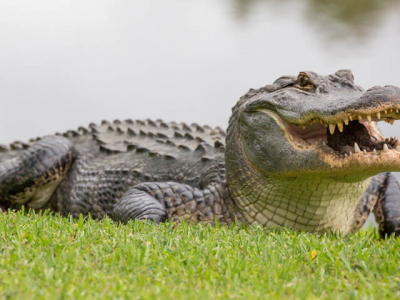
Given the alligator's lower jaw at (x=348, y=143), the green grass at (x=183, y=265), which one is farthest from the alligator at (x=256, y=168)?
the green grass at (x=183, y=265)

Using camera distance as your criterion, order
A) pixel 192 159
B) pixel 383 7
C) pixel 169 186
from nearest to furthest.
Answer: pixel 169 186
pixel 192 159
pixel 383 7

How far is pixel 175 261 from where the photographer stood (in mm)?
2770

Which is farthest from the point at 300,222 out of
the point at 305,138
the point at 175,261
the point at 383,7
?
the point at 383,7

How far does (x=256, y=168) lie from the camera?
A: 414 cm

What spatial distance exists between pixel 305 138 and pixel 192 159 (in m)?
1.36

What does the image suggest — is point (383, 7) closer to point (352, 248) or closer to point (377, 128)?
point (377, 128)

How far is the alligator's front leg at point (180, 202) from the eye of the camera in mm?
4367

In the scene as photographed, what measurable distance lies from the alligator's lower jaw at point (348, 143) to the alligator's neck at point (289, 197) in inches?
10.2

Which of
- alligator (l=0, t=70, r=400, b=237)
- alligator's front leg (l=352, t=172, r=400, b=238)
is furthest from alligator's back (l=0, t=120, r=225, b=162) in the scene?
alligator's front leg (l=352, t=172, r=400, b=238)

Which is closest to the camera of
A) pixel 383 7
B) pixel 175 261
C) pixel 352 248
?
pixel 175 261

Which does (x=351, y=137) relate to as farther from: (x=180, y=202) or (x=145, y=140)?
(x=145, y=140)

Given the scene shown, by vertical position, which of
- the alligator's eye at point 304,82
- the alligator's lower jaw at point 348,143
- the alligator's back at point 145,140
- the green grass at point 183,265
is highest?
the alligator's eye at point 304,82

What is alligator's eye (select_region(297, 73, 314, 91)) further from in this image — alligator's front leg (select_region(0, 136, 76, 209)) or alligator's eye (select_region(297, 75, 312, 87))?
alligator's front leg (select_region(0, 136, 76, 209))

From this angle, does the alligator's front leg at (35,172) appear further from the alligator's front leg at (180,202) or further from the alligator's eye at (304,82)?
the alligator's eye at (304,82)
